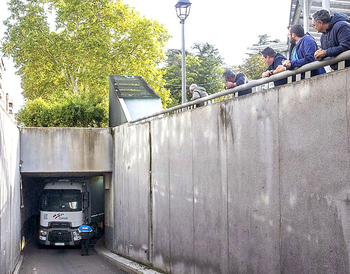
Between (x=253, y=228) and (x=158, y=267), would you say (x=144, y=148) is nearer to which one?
(x=158, y=267)

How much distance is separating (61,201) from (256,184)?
1542cm

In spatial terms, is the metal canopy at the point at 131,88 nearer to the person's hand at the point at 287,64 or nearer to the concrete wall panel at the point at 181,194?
the concrete wall panel at the point at 181,194

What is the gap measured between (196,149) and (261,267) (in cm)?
350

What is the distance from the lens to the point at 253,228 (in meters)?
7.70

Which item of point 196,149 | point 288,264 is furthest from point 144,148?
point 288,264

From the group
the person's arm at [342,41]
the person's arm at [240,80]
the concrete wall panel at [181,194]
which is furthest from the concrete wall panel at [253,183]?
the concrete wall panel at [181,194]

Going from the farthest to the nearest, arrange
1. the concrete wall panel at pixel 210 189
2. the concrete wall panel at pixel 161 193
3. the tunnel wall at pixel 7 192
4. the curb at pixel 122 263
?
the curb at pixel 122 263 < the concrete wall panel at pixel 161 193 < the tunnel wall at pixel 7 192 < the concrete wall panel at pixel 210 189

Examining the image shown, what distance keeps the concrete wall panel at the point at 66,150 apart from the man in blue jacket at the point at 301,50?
13.1 m

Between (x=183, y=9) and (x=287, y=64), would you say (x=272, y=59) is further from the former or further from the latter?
(x=183, y=9)

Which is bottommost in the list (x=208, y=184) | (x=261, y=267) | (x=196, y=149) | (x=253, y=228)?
(x=261, y=267)

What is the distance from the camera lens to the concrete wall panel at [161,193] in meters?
12.2

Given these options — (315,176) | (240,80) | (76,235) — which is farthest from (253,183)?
(76,235)

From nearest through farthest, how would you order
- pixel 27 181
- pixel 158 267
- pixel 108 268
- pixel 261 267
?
pixel 261 267 → pixel 158 267 → pixel 108 268 → pixel 27 181

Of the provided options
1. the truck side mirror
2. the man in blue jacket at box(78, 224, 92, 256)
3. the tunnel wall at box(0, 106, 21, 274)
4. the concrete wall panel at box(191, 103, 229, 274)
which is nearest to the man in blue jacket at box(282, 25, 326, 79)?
the concrete wall panel at box(191, 103, 229, 274)
